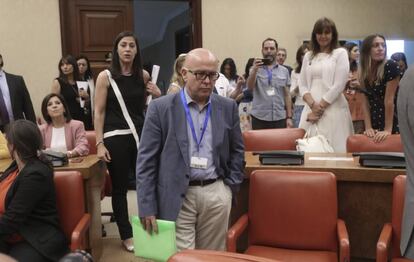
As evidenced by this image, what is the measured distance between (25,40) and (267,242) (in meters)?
4.49

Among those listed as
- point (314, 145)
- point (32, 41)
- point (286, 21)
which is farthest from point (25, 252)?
point (286, 21)

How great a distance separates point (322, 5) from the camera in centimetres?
642

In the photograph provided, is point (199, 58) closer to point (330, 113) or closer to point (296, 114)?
point (330, 113)

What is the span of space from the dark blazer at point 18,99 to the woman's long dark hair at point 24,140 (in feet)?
6.01

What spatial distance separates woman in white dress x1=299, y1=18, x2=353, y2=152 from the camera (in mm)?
3295

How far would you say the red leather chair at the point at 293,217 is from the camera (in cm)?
207

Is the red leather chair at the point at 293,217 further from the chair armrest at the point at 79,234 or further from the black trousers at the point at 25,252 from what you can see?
the black trousers at the point at 25,252

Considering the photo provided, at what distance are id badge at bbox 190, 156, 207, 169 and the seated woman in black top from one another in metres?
0.77

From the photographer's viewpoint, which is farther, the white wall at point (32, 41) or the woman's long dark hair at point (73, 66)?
the white wall at point (32, 41)

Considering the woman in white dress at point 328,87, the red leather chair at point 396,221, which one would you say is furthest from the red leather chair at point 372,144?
the red leather chair at point 396,221

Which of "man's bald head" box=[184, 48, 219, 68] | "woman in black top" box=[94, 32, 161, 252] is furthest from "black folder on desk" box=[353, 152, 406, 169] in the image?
"woman in black top" box=[94, 32, 161, 252]

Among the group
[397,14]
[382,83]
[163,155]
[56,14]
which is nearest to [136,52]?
[163,155]

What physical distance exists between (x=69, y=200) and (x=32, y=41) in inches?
151

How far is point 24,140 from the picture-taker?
2156mm
